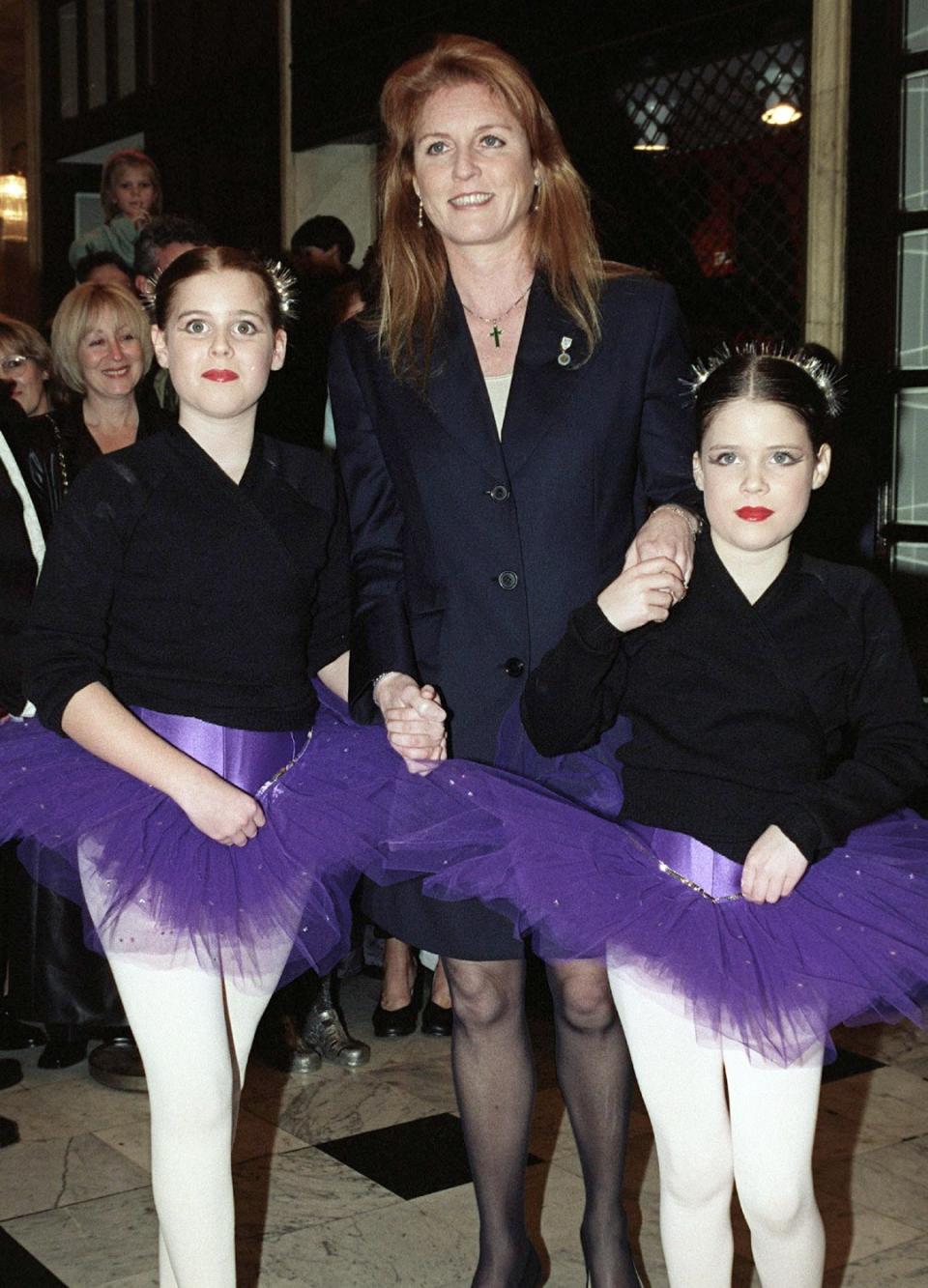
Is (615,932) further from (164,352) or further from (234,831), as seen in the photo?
(164,352)

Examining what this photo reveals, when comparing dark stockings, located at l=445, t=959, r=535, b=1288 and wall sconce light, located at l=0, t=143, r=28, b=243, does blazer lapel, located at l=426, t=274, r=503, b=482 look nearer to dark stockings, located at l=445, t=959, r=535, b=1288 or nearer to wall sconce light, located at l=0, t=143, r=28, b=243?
dark stockings, located at l=445, t=959, r=535, b=1288

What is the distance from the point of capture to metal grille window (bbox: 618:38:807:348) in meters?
4.84

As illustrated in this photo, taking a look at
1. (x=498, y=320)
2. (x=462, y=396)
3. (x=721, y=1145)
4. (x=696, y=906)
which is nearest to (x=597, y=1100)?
(x=721, y=1145)

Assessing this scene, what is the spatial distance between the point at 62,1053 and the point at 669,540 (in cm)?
224

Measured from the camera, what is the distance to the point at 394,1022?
12.3ft

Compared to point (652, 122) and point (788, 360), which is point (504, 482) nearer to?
point (788, 360)

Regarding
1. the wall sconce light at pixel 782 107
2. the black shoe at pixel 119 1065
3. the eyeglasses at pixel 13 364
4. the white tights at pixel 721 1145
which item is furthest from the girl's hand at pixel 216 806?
Answer: the wall sconce light at pixel 782 107

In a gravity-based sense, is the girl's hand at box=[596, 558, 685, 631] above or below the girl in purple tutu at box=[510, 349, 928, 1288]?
above

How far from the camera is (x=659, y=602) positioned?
→ 1929 millimetres

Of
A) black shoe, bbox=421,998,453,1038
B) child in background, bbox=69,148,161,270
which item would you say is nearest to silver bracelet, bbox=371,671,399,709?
black shoe, bbox=421,998,453,1038

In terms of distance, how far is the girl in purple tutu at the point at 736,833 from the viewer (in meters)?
1.89

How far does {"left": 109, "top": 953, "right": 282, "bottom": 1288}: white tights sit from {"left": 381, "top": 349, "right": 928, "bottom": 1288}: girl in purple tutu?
0.33 meters

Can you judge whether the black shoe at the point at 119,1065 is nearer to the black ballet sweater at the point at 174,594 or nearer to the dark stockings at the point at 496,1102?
the dark stockings at the point at 496,1102

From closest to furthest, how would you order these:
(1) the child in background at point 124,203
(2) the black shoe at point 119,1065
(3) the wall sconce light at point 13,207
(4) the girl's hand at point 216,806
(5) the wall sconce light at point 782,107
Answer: (4) the girl's hand at point 216,806, (2) the black shoe at point 119,1065, (5) the wall sconce light at point 782,107, (1) the child in background at point 124,203, (3) the wall sconce light at point 13,207
